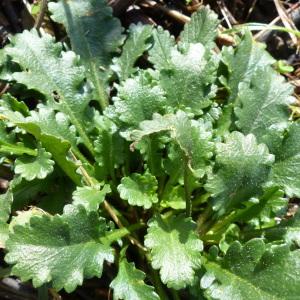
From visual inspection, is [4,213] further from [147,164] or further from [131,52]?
[131,52]

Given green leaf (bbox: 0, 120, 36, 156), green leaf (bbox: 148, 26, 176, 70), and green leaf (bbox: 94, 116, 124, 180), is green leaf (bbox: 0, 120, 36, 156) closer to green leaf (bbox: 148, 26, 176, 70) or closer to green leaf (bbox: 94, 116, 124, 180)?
green leaf (bbox: 94, 116, 124, 180)

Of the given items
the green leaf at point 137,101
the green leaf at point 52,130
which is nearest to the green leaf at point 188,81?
the green leaf at point 137,101

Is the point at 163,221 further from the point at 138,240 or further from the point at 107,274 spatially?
the point at 107,274

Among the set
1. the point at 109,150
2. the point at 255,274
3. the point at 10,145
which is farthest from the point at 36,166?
the point at 255,274

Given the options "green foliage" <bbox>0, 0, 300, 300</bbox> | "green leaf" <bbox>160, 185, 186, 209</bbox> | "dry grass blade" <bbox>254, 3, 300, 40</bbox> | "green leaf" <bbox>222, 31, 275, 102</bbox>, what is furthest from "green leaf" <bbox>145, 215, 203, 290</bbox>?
"dry grass blade" <bbox>254, 3, 300, 40</bbox>

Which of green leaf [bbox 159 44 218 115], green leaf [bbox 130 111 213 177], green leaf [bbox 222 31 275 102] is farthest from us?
green leaf [bbox 222 31 275 102]

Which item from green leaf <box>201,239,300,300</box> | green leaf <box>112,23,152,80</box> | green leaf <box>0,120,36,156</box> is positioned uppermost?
green leaf <box>0,120,36,156</box>
